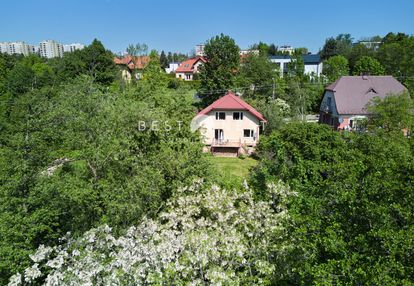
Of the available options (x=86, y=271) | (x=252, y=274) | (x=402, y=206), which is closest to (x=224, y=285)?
(x=252, y=274)

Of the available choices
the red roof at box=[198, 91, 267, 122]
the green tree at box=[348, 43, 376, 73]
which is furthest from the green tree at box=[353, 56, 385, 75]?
the red roof at box=[198, 91, 267, 122]

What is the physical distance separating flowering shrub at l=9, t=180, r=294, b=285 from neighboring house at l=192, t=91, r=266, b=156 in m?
20.8

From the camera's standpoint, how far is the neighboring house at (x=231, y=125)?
31.8 metres

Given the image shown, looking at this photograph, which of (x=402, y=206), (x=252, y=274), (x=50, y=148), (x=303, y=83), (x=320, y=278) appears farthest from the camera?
(x=303, y=83)

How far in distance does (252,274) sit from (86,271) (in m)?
4.56

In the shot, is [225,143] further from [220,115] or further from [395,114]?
[395,114]

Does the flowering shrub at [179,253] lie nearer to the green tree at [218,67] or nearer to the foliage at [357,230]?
the foliage at [357,230]

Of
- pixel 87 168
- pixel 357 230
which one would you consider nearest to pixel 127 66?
pixel 87 168

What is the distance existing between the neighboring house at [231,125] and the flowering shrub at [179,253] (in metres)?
20.8

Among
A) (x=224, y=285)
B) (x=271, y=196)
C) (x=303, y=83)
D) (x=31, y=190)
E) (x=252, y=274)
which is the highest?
(x=303, y=83)

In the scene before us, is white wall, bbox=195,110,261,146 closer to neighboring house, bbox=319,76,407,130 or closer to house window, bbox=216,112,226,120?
house window, bbox=216,112,226,120

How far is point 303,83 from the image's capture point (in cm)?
5209

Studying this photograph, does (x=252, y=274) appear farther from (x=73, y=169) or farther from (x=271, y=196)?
(x=73, y=169)

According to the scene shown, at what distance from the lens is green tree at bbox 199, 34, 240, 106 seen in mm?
44281
